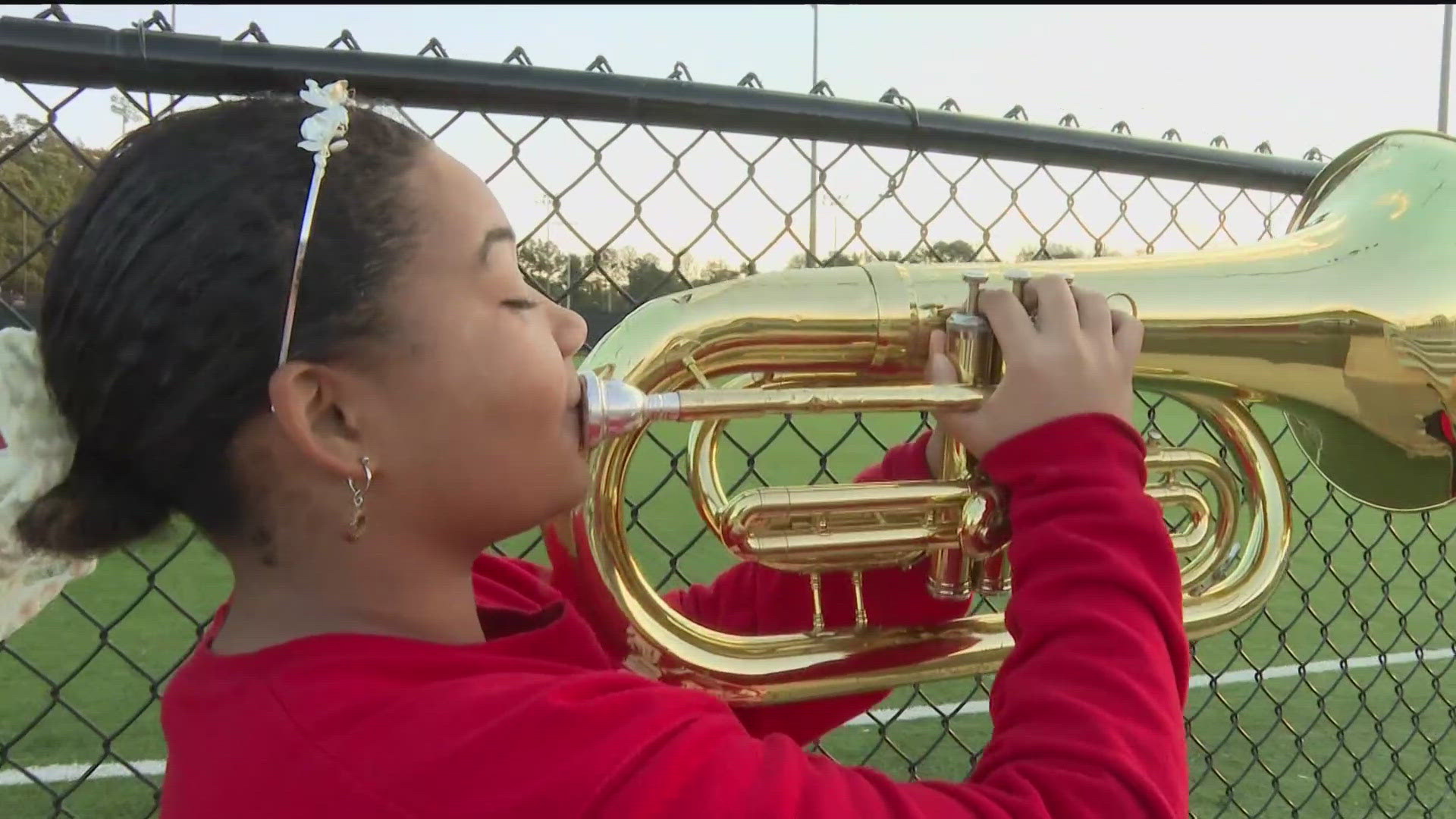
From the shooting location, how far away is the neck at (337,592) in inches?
31.4

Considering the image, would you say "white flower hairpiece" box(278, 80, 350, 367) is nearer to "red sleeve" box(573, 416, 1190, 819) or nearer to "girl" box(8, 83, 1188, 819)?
"girl" box(8, 83, 1188, 819)

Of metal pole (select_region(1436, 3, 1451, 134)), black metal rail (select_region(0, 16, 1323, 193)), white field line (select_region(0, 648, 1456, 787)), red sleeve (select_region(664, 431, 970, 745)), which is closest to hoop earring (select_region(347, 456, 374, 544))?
red sleeve (select_region(664, 431, 970, 745))

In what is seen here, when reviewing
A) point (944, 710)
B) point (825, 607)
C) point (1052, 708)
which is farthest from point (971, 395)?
point (944, 710)

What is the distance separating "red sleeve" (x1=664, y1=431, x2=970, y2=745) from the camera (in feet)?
3.87

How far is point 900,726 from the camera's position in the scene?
2.82 m

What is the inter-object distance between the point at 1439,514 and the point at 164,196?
655 cm

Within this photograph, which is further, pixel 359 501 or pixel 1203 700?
pixel 1203 700

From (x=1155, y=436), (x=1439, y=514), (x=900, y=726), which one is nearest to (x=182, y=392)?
(x=1155, y=436)

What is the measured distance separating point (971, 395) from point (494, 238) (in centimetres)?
43

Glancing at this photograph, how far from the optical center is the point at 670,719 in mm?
717

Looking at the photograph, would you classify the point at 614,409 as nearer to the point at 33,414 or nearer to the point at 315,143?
the point at 315,143

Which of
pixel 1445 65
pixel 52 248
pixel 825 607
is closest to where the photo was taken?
pixel 52 248

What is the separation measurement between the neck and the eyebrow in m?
0.23

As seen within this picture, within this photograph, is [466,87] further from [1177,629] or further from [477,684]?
[1177,629]
